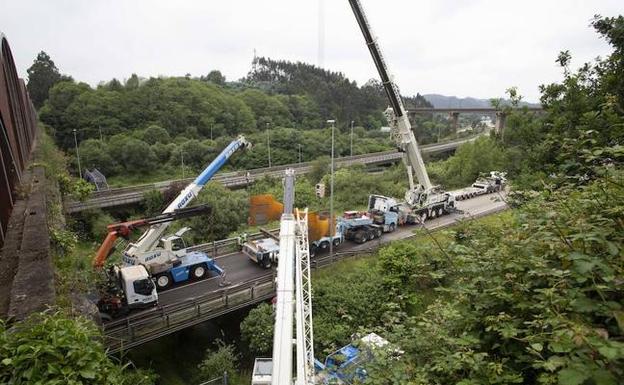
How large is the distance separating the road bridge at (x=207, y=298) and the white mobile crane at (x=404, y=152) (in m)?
4.18

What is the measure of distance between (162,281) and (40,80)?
64.5m

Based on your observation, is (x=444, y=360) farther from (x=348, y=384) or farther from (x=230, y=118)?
(x=230, y=118)

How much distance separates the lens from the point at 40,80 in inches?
2315

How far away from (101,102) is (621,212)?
6126 centimetres

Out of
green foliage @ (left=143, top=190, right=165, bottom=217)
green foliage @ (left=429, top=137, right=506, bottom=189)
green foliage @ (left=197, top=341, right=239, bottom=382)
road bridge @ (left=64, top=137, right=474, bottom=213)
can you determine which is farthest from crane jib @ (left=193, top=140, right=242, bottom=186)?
green foliage @ (left=429, top=137, right=506, bottom=189)

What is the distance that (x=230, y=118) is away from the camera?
62656mm

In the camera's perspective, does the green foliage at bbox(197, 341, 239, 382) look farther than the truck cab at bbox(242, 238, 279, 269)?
No

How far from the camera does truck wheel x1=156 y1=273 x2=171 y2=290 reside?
13.6 m

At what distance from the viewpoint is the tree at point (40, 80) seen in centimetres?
5850

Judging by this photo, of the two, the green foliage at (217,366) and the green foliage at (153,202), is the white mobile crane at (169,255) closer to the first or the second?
the green foliage at (217,366)

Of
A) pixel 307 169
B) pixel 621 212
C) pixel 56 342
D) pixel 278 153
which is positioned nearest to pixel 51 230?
pixel 56 342

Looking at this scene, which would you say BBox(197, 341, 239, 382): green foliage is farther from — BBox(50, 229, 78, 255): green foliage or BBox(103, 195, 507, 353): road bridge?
BBox(50, 229, 78, 255): green foliage

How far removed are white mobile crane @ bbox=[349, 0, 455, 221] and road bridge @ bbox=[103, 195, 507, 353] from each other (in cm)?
418

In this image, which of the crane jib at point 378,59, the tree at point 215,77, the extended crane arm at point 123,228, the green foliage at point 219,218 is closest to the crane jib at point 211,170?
the extended crane arm at point 123,228
